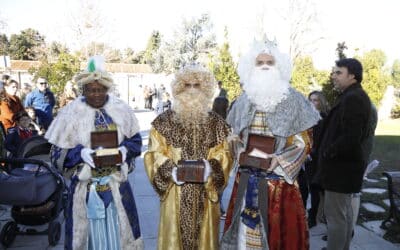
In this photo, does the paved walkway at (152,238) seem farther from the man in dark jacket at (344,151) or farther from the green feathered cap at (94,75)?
the green feathered cap at (94,75)

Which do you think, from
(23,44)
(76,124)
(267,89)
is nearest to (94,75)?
(76,124)

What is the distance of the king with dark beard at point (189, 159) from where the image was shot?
337 cm

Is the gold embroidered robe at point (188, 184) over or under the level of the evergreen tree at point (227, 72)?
under

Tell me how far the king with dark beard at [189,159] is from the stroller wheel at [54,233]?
5.92ft

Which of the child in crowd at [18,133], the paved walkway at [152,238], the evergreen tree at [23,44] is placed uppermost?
the evergreen tree at [23,44]

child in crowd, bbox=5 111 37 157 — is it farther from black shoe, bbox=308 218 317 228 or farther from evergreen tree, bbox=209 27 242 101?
evergreen tree, bbox=209 27 242 101

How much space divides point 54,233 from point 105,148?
198 centimetres

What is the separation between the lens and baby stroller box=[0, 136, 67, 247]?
3.97 metres

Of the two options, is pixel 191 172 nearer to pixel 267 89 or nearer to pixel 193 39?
pixel 267 89

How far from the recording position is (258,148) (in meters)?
3.19

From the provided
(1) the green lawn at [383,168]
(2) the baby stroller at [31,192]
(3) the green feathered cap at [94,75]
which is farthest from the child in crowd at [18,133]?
(1) the green lawn at [383,168]

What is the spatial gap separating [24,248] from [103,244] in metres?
1.69

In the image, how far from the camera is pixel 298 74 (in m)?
16.4

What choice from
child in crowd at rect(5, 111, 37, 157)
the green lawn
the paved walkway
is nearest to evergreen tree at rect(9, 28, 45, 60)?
the green lawn
